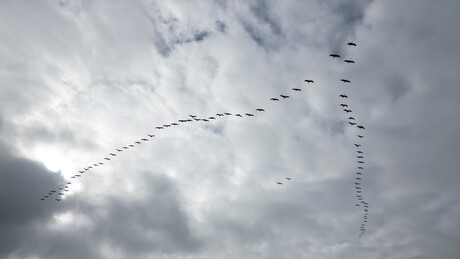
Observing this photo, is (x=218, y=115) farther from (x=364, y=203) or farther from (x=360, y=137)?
(x=364, y=203)

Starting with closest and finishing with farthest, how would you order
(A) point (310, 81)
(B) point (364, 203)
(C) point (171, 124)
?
(A) point (310, 81) → (C) point (171, 124) → (B) point (364, 203)

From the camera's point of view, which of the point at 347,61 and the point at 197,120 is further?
the point at 197,120

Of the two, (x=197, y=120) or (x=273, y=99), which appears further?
(x=197, y=120)

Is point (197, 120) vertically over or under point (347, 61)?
over

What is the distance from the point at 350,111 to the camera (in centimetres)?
10719

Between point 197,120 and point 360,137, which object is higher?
point 197,120

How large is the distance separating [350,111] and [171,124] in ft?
210

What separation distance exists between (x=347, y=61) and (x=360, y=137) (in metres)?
38.3

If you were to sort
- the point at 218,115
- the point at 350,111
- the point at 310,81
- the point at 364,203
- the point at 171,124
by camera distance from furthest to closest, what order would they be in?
the point at 364,203 < the point at 171,124 < the point at 218,115 < the point at 350,111 < the point at 310,81

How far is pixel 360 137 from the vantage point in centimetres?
11894

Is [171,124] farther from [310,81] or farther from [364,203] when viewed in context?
[364,203]

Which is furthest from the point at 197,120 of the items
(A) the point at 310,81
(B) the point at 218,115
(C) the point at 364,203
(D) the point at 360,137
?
(C) the point at 364,203

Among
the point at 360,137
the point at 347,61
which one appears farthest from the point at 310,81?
the point at 360,137

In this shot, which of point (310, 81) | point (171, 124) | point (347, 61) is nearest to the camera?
point (347, 61)
